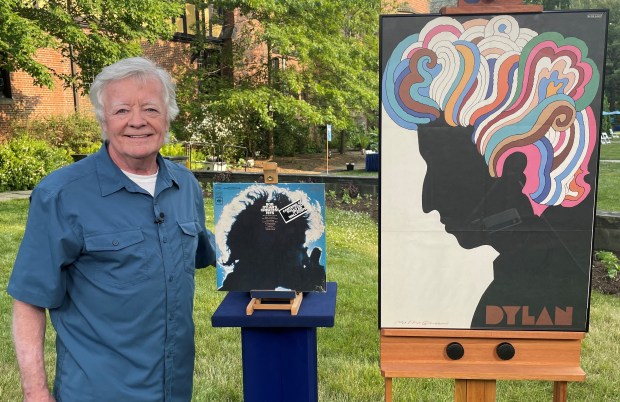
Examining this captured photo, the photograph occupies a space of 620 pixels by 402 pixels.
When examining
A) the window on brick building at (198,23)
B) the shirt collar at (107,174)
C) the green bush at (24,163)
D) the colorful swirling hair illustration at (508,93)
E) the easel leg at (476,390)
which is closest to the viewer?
the shirt collar at (107,174)

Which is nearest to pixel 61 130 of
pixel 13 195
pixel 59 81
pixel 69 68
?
pixel 59 81

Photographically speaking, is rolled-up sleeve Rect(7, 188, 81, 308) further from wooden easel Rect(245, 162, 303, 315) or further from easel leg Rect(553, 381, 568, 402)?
easel leg Rect(553, 381, 568, 402)

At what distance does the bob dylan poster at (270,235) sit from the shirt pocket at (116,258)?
47 centimetres

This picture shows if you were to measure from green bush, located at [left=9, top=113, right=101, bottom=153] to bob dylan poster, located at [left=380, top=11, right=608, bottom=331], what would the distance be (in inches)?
539

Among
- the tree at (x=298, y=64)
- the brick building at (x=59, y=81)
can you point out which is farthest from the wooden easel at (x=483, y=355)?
the brick building at (x=59, y=81)

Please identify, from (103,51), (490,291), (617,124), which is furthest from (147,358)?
(617,124)

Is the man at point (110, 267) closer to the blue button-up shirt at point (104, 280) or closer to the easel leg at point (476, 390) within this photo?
the blue button-up shirt at point (104, 280)

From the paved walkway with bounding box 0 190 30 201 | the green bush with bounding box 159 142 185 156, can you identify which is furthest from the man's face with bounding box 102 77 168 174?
the green bush with bounding box 159 142 185 156

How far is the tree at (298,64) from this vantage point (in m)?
14.1

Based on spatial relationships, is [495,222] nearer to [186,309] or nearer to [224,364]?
[186,309]

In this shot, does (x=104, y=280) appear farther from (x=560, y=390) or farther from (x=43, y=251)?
(x=560, y=390)

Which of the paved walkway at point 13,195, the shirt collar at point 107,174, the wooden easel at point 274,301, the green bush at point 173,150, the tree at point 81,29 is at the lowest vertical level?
the paved walkway at point 13,195

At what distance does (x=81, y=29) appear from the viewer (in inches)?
424

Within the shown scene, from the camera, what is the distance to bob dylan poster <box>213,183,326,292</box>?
225cm
